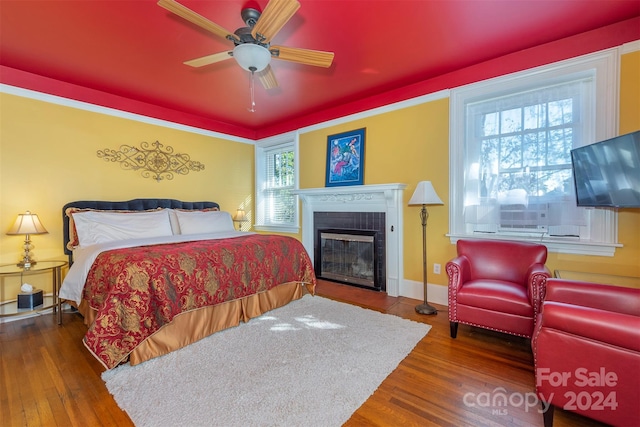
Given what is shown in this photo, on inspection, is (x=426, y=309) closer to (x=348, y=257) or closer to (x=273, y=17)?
(x=348, y=257)

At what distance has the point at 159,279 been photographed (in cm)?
200

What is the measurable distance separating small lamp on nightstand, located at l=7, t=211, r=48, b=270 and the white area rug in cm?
184

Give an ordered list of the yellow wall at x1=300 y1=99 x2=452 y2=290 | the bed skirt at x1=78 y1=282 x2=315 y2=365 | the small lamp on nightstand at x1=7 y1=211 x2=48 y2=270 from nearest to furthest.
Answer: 1. the bed skirt at x1=78 y1=282 x2=315 y2=365
2. the small lamp on nightstand at x1=7 y1=211 x2=48 y2=270
3. the yellow wall at x1=300 y1=99 x2=452 y2=290

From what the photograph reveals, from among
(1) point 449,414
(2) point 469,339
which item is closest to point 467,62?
(2) point 469,339

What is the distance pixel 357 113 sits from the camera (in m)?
3.86

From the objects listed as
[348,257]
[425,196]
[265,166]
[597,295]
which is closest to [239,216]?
[265,166]

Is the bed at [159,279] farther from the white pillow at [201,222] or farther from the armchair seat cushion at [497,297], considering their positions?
the armchair seat cushion at [497,297]

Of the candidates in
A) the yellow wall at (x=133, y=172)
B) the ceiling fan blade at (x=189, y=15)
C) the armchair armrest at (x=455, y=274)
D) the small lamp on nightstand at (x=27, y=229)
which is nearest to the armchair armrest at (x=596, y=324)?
the armchair armrest at (x=455, y=274)

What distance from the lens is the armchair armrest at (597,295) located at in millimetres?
1529

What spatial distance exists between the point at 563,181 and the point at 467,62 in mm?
1504

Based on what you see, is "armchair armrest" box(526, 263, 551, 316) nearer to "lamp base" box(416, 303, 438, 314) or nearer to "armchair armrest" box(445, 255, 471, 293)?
"armchair armrest" box(445, 255, 471, 293)

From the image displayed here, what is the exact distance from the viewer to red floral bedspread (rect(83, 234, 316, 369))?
1840 mm

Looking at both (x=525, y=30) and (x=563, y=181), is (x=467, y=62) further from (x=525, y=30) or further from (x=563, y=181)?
(x=563, y=181)

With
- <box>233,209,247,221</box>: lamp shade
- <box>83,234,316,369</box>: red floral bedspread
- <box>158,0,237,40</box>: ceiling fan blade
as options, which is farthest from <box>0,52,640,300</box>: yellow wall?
<box>158,0,237,40</box>: ceiling fan blade
